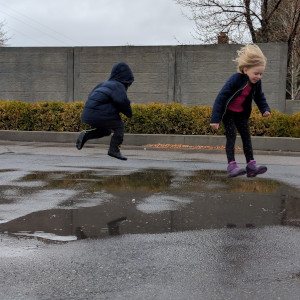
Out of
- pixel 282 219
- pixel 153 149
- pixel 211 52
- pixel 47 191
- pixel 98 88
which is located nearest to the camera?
pixel 282 219

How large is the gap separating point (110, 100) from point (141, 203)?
1.86 m

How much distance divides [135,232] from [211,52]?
12425 mm

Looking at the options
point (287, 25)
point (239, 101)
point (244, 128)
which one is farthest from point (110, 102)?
point (287, 25)

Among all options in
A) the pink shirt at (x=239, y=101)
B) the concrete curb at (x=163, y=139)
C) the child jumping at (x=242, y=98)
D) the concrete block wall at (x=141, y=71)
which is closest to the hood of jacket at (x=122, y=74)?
the child jumping at (x=242, y=98)

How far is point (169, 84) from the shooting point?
1627 centimetres

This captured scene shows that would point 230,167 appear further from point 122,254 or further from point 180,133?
point 180,133

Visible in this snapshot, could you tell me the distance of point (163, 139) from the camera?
517 inches

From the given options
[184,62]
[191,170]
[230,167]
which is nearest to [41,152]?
[191,170]

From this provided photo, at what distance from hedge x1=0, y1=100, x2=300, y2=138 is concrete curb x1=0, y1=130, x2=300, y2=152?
1.72 ft

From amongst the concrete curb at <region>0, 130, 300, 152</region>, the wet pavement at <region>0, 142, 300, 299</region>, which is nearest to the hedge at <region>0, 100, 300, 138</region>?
the concrete curb at <region>0, 130, 300, 152</region>

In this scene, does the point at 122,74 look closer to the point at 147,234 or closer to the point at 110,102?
the point at 110,102

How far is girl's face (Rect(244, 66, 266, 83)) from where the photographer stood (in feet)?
20.4

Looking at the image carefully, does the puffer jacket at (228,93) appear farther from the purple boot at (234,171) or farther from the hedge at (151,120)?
the hedge at (151,120)

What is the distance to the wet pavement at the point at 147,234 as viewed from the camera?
10.4 feet
